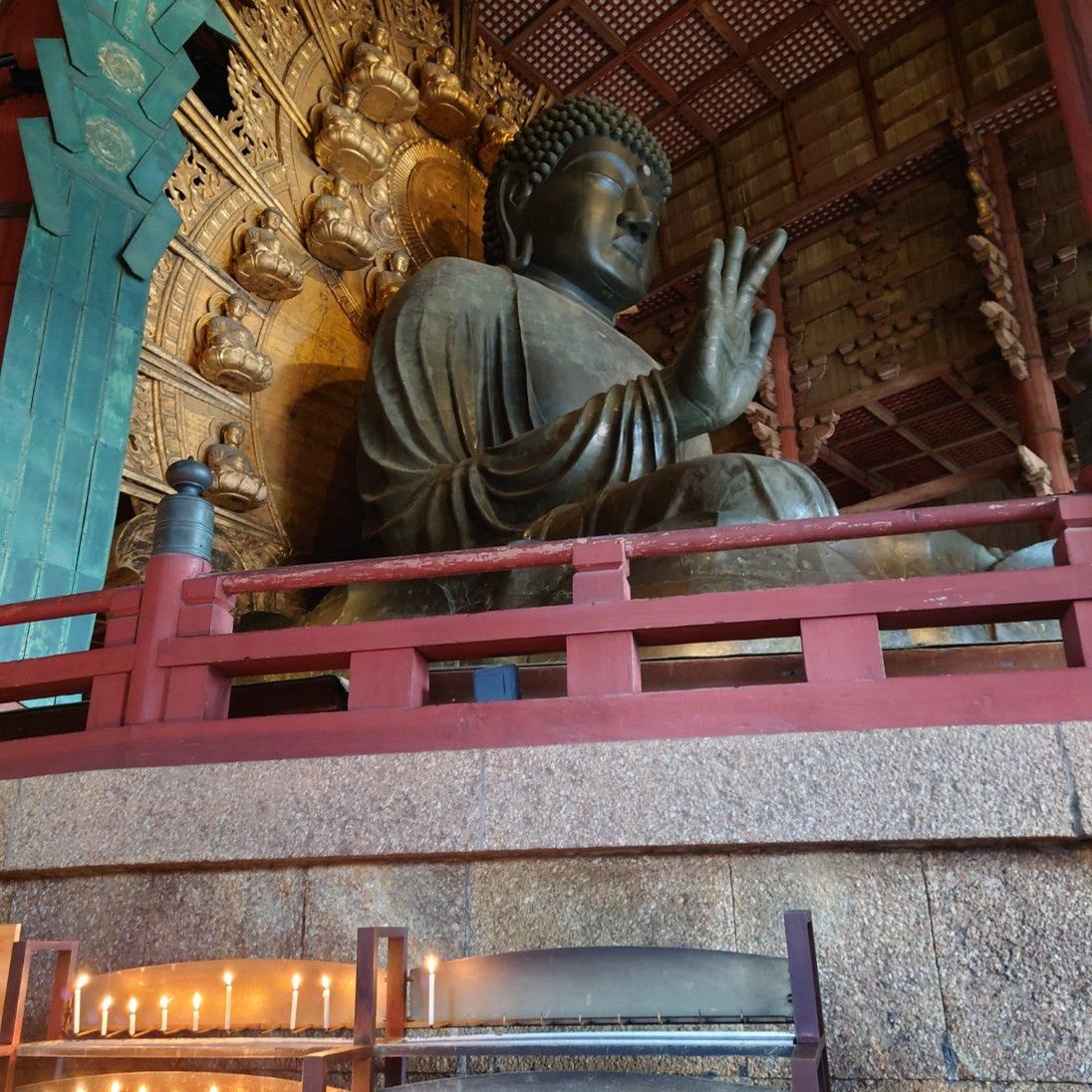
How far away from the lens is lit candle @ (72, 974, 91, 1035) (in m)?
1.72

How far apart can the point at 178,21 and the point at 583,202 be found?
1.71 metres

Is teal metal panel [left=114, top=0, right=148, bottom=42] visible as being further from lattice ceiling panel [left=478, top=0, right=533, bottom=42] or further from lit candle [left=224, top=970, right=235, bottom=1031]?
lit candle [left=224, top=970, right=235, bottom=1031]

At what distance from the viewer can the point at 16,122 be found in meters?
3.29

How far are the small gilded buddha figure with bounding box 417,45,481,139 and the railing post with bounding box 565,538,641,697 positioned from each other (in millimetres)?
3573

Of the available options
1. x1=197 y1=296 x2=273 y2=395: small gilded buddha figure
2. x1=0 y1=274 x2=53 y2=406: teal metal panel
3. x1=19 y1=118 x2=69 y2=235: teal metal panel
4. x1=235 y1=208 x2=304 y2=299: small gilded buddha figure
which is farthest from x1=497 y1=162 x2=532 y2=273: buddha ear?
x1=0 y1=274 x2=53 y2=406: teal metal panel

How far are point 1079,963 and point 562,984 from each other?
76 centimetres

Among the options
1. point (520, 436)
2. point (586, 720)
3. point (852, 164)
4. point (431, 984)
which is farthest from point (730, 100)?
point (431, 984)

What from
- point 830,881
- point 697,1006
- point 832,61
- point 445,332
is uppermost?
point 832,61

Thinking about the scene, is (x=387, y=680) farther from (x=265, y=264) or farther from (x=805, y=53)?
(x=805, y=53)

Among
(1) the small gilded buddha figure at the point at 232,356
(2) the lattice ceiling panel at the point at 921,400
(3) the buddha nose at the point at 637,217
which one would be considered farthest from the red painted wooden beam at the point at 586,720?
(2) the lattice ceiling panel at the point at 921,400

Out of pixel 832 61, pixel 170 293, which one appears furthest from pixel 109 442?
pixel 832 61

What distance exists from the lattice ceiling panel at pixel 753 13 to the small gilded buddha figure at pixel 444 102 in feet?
5.52

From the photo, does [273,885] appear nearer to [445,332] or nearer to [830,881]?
[830,881]

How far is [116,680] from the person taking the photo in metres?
2.20
